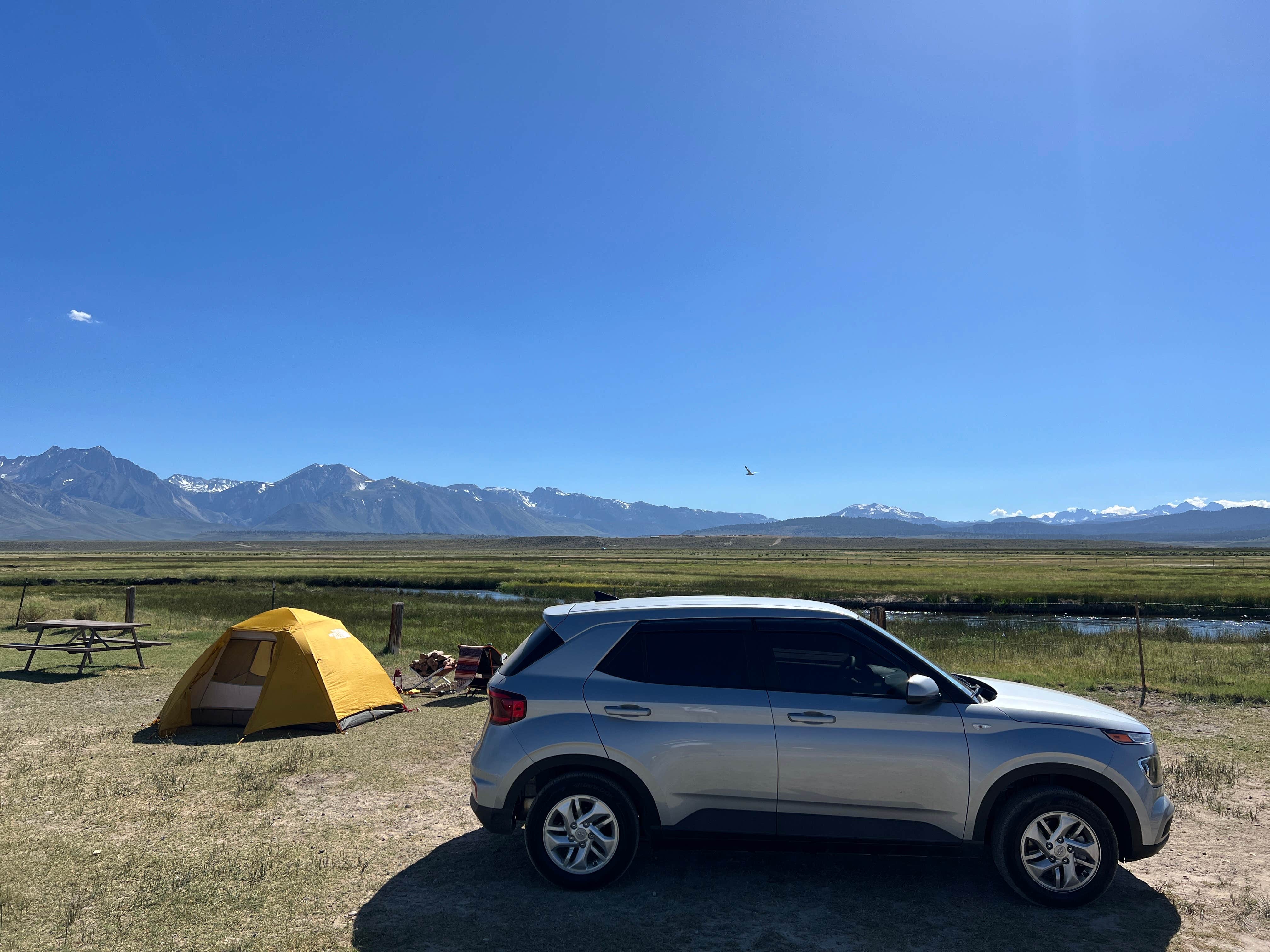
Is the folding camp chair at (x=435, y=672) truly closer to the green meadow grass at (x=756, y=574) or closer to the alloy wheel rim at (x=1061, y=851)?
the alloy wheel rim at (x=1061, y=851)

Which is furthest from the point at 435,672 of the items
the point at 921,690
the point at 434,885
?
the point at 921,690

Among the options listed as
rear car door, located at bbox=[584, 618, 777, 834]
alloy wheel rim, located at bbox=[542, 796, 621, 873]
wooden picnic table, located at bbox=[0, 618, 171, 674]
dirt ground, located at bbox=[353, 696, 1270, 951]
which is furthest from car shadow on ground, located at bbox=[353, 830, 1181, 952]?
wooden picnic table, located at bbox=[0, 618, 171, 674]

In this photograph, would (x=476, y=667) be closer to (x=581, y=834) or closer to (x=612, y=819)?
(x=581, y=834)

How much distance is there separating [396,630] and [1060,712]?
52.9 feet

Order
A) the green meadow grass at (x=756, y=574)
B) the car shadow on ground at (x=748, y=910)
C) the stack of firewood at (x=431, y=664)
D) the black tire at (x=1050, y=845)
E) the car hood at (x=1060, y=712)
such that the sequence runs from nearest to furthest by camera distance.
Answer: the car shadow on ground at (x=748, y=910) < the black tire at (x=1050, y=845) < the car hood at (x=1060, y=712) < the stack of firewood at (x=431, y=664) < the green meadow grass at (x=756, y=574)

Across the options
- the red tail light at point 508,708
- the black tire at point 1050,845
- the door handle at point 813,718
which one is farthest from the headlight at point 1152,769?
the red tail light at point 508,708

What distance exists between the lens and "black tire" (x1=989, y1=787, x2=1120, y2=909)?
5.51 m

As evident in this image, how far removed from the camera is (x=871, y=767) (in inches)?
217

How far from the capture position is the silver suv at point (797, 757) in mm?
5520

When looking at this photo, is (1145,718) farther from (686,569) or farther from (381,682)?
(686,569)

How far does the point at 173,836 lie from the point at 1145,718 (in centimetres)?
1352

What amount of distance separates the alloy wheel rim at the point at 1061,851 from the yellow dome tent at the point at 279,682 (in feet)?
30.4

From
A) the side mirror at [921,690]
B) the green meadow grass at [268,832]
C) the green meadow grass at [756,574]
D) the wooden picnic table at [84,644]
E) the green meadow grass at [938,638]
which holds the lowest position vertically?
the green meadow grass at [756,574]

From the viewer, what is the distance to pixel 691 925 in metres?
5.30
